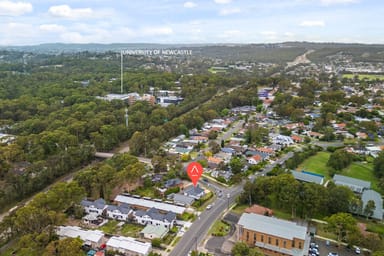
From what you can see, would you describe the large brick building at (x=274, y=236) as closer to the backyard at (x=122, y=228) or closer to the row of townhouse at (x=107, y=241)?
the row of townhouse at (x=107, y=241)

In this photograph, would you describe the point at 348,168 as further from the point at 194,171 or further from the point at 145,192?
the point at 145,192

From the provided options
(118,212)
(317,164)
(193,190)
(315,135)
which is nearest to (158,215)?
(118,212)

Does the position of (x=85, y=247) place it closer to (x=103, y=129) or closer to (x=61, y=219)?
(x=61, y=219)

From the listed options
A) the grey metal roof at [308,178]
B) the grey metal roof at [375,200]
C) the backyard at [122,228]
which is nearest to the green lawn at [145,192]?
the backyard at [122,228]

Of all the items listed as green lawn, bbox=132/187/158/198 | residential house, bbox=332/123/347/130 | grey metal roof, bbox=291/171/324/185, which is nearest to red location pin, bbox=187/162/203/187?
green lawn, bbox=132/187/158/198

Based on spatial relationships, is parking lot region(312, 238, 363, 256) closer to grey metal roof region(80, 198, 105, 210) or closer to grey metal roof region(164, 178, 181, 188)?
grey metal roof region(164, 178, 181, 188)

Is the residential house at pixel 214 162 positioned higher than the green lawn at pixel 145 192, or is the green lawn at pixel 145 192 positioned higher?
the residential house at pixel 214 162
